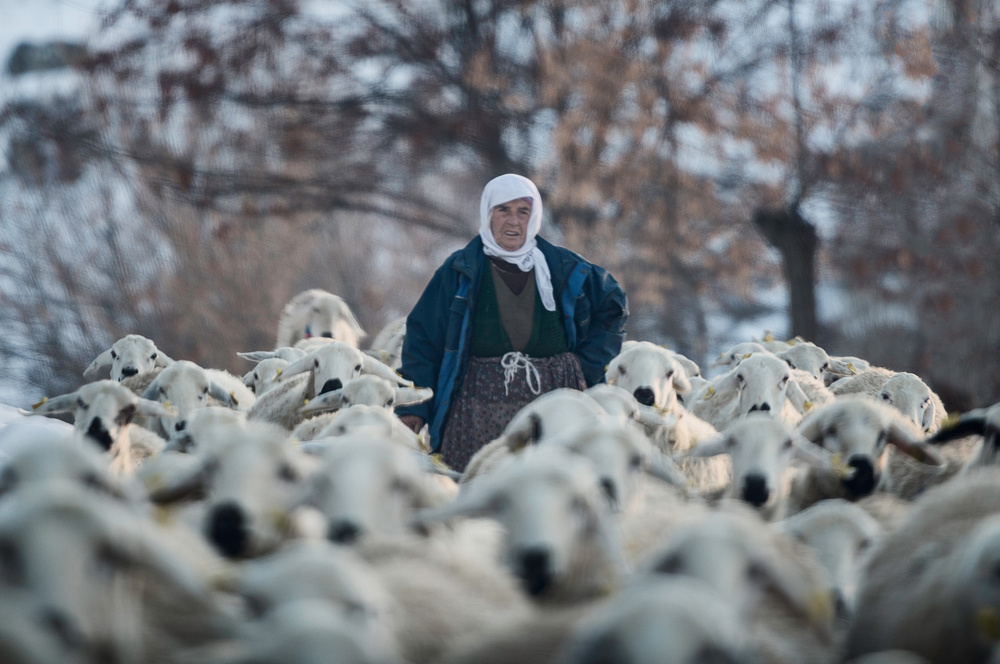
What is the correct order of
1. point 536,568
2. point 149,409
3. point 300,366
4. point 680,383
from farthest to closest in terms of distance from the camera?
point 300,366 < point 680,383 < point 149,409 < point 536,568

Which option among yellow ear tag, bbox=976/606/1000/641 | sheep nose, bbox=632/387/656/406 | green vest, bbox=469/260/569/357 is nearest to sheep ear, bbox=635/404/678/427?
green vest, bbox=469/260/569/357

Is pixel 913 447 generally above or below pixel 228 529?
below

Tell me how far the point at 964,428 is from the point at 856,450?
0.51 meters

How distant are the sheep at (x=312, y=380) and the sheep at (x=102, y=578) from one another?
332cm

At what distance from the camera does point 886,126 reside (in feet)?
46.5

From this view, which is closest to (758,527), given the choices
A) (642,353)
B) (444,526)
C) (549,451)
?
(549,451)

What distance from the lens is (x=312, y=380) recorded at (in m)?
6.21

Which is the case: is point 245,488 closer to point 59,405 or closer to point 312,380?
point 59,405

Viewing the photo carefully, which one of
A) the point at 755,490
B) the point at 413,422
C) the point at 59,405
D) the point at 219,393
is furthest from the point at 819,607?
the point at 219,393

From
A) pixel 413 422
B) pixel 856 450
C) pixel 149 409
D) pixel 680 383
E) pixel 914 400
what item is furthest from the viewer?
pixel 680 383

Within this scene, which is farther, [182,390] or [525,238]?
[182,390]

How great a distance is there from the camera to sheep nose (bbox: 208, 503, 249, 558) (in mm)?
2926

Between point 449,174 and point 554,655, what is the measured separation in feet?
52.0

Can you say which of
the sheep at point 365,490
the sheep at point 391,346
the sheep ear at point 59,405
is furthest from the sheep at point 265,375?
the sheep at point 365,490
